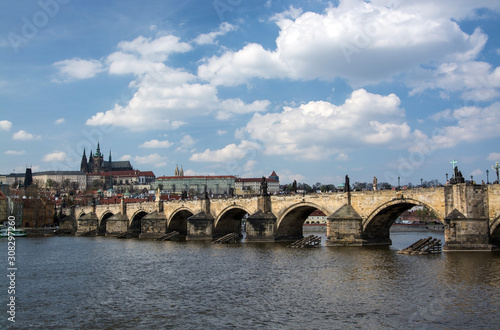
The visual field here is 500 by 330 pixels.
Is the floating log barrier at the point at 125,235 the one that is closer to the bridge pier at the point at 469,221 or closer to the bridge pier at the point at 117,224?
the bridge pier at the point at 117,224

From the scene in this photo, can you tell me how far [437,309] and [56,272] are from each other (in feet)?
70.7

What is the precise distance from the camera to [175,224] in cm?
6294

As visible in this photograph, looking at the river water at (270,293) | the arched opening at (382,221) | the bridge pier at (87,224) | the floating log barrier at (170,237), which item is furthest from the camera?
the bridge pier at (87,224)

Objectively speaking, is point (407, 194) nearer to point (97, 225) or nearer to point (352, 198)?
point (352, 198)

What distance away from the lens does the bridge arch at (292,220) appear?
42.7 metres

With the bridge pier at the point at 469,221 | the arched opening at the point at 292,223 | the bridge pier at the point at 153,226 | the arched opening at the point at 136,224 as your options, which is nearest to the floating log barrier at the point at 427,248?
the bridge pier at the point at 469,221

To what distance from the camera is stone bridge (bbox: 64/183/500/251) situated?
29.0m

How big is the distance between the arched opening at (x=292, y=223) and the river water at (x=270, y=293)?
12.2 m

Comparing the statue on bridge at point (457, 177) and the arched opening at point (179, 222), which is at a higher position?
the statue on bridge at point (457, 177)

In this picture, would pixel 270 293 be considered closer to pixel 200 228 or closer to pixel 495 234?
pixel 495 234

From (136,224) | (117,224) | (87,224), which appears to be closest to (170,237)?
(136,224)

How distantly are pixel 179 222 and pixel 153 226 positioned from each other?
3.66 metres

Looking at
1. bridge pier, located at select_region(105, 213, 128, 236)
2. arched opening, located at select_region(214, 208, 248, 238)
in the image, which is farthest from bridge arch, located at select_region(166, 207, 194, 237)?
bridge pier, located at select_region(105, 213, 128, 236)

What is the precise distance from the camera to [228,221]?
54.0 m
